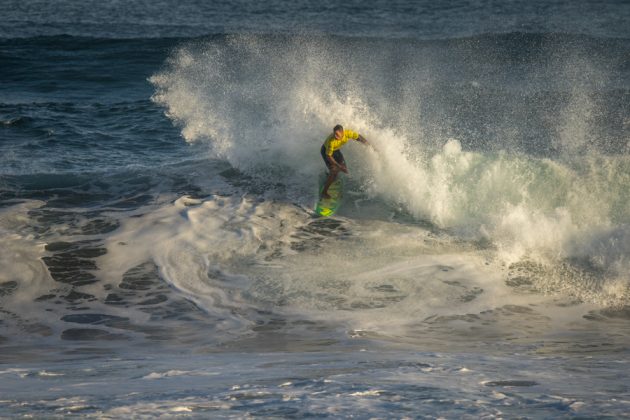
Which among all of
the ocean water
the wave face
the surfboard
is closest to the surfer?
the surfboard

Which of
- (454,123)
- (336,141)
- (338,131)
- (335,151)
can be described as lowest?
(335,151)

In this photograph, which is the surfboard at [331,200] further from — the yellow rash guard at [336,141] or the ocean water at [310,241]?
the yellow rash guard at [336,141]

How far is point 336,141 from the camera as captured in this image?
→ 13320 millimetres

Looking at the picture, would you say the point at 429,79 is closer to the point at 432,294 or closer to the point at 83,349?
the point at 432,294

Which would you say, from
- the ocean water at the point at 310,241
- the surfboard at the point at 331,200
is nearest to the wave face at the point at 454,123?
the ocean water at the point at 310,241

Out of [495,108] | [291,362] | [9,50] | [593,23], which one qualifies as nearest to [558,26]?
[593,23]

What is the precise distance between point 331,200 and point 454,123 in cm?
634

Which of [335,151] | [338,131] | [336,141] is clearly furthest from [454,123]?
[338,131]

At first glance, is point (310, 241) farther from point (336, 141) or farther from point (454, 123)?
point (454, 123)

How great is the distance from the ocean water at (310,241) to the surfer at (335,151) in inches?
22.4

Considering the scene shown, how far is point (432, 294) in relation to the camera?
989 cm

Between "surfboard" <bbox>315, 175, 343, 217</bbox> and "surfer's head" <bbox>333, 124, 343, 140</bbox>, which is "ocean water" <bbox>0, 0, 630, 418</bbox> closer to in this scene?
"surfboard" <bbox>315, 175, 343, 217</bbox>

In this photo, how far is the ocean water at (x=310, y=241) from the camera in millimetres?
6199

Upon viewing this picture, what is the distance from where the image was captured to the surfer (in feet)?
43.5
